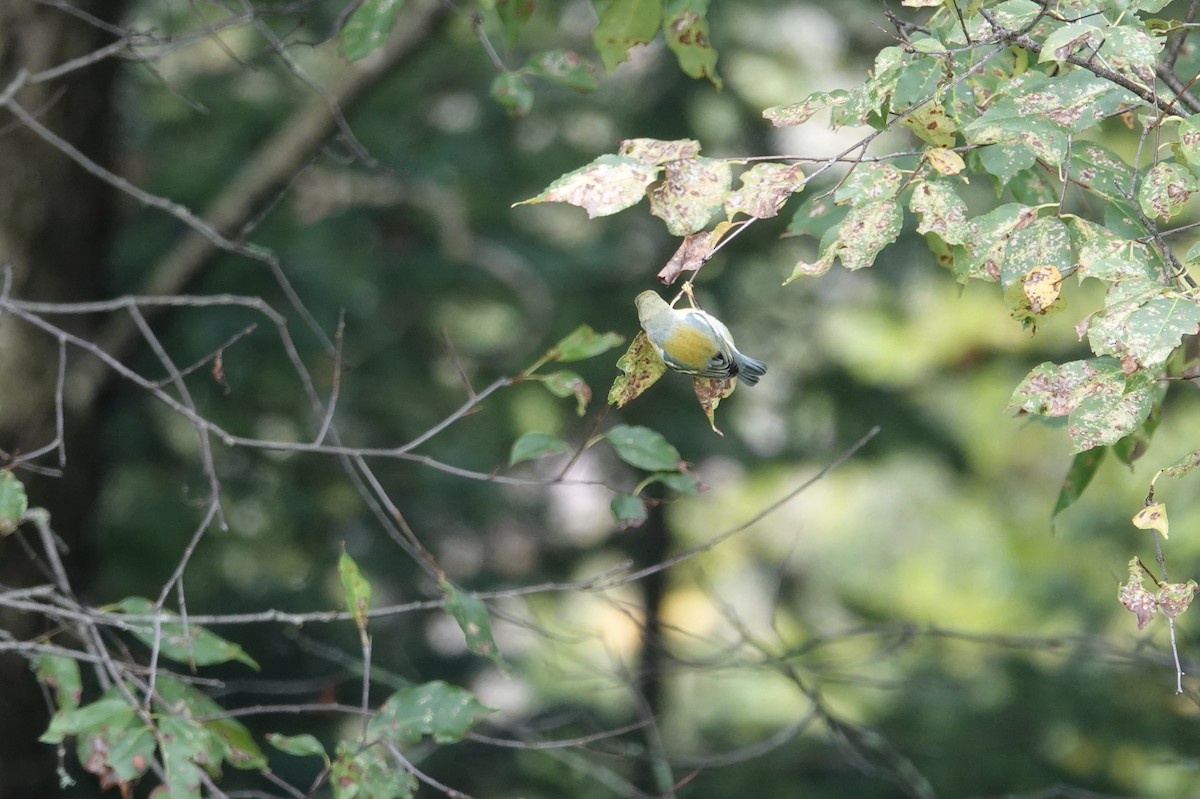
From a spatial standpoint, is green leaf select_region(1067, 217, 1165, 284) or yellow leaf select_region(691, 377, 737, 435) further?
yellow leaf select_region(691, 377, 737, 435)

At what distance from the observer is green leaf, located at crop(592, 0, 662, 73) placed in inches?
54.9

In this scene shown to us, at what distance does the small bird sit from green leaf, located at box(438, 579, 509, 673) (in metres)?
0.39

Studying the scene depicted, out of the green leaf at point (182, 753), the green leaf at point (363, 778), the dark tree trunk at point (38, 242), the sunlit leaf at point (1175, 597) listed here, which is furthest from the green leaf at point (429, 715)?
the dark tree trunk at point (38, 242)

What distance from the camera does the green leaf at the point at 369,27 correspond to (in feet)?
4.91

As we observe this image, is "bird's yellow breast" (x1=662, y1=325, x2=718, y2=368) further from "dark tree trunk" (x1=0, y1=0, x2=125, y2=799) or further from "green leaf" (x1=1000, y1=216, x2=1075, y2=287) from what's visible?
"dark tree trunk" (x1=0, y1=0, x2=125, y2=799)

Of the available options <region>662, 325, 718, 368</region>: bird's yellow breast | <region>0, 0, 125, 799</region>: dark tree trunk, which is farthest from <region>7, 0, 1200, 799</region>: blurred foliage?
<region>662, 325, 718, 368</region>: bird's yellow breast

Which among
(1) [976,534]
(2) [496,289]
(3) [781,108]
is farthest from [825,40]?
(3) [781,108]

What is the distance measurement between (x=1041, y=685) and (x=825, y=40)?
8.32ft

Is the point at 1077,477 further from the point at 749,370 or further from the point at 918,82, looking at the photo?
the point at 918,82

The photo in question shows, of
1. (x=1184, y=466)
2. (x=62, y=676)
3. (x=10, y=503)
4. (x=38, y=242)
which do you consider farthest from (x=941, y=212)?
(x=38, y=242)

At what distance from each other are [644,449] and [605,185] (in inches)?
21.9

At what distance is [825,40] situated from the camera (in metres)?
4.52

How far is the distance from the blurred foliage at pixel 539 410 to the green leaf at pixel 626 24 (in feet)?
5.76

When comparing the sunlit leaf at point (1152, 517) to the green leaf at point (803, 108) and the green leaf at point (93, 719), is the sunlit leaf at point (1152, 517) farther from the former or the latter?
the green leaf at point (93, 719)
